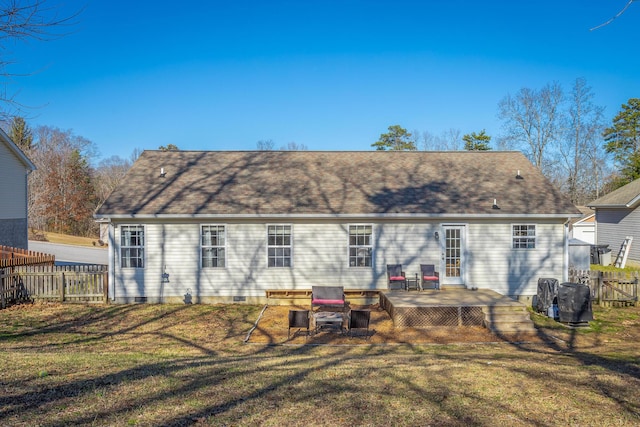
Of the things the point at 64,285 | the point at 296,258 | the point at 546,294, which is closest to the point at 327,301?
the point at 296,258

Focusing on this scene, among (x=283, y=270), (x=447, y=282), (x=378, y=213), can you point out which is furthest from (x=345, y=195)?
(x=447, y=282)

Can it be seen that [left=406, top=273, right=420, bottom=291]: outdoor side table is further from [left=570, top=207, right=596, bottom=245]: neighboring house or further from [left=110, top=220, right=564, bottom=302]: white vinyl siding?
[left=570, top=207, right=596, bottom=245]: neighboring house

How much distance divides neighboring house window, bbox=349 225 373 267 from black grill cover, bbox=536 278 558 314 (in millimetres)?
5597

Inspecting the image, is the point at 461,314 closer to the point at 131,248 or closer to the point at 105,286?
the point at 131,248

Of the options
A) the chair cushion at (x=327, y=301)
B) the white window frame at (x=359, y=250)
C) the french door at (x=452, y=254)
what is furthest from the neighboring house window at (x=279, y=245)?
the french door at (x=452, y=254)

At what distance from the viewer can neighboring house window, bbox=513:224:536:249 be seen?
51.1 ft

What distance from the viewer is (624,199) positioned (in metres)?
26.5

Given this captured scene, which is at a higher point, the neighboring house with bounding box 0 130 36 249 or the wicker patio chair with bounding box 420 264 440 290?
the neighboring house with bounding box 0 130 36 249

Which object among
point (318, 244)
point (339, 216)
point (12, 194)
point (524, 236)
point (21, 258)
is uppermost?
point (12, 194)

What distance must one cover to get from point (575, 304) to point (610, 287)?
4.24m

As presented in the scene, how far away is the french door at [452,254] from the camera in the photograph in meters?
15.5

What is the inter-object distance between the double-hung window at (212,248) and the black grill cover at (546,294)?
1058 centimetres

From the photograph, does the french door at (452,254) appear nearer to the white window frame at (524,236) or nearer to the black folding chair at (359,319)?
the white window frame at (524,236)

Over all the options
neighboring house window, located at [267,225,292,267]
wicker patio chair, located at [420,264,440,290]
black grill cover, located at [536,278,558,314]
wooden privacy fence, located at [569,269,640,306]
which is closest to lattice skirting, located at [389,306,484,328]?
wicker patio chair, located at [420,264,440,290]
